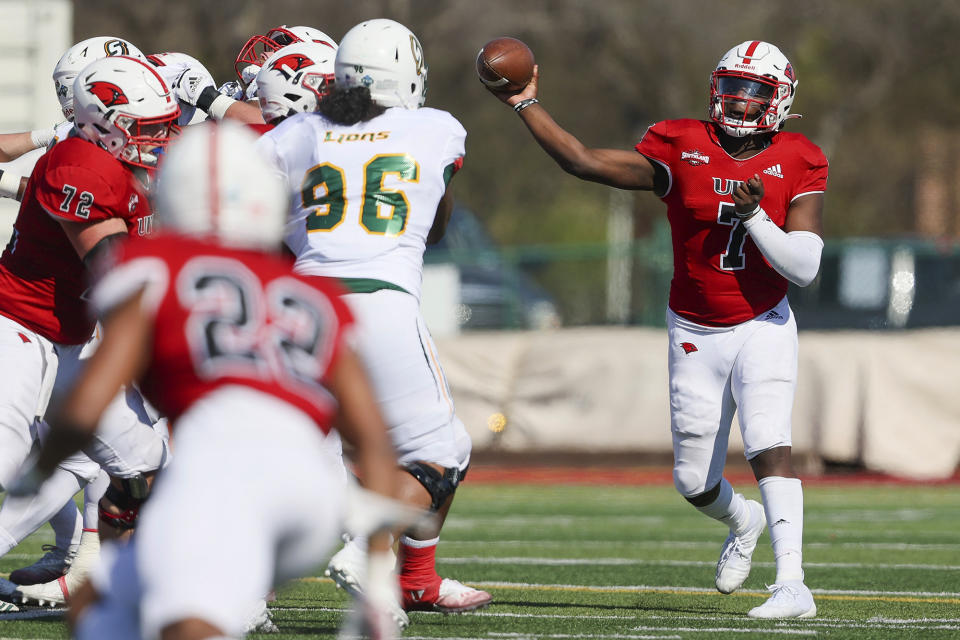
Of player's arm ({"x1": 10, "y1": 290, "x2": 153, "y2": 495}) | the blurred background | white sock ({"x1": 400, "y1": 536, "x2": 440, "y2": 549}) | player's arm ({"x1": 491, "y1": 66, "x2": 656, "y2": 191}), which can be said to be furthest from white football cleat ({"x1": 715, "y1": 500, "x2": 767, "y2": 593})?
the blurred background

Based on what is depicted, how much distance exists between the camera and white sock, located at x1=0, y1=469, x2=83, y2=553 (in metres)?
5.39

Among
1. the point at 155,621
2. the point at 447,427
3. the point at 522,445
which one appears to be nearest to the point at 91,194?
the point at 447,427

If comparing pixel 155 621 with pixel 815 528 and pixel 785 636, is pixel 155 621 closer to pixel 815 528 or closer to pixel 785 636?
pixel 785 636

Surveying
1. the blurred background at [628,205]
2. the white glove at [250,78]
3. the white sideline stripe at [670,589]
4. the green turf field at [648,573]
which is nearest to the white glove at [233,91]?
the white glove at [250,78]

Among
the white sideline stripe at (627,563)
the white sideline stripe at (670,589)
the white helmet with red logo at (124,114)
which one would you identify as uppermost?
the white helmet with red logo at (124,114)

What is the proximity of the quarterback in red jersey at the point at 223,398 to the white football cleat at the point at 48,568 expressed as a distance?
2715mm

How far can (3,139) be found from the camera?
246 inches

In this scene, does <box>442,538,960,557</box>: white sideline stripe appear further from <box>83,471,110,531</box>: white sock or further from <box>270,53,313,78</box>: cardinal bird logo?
<box>270,53,313,78</box>: cardinal bird logo

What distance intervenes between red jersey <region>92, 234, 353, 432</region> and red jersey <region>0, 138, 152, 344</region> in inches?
76.7

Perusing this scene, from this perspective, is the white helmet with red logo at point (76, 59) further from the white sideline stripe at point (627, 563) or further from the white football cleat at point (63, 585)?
the white sideline stripe at point (627, 563)

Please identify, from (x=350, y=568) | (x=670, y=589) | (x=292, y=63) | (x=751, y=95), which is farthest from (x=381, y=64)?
(x=670, y=589)

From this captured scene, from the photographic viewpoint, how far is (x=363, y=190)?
4891mm

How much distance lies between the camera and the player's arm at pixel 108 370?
310 centimetres

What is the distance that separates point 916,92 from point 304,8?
13975 millimetres
